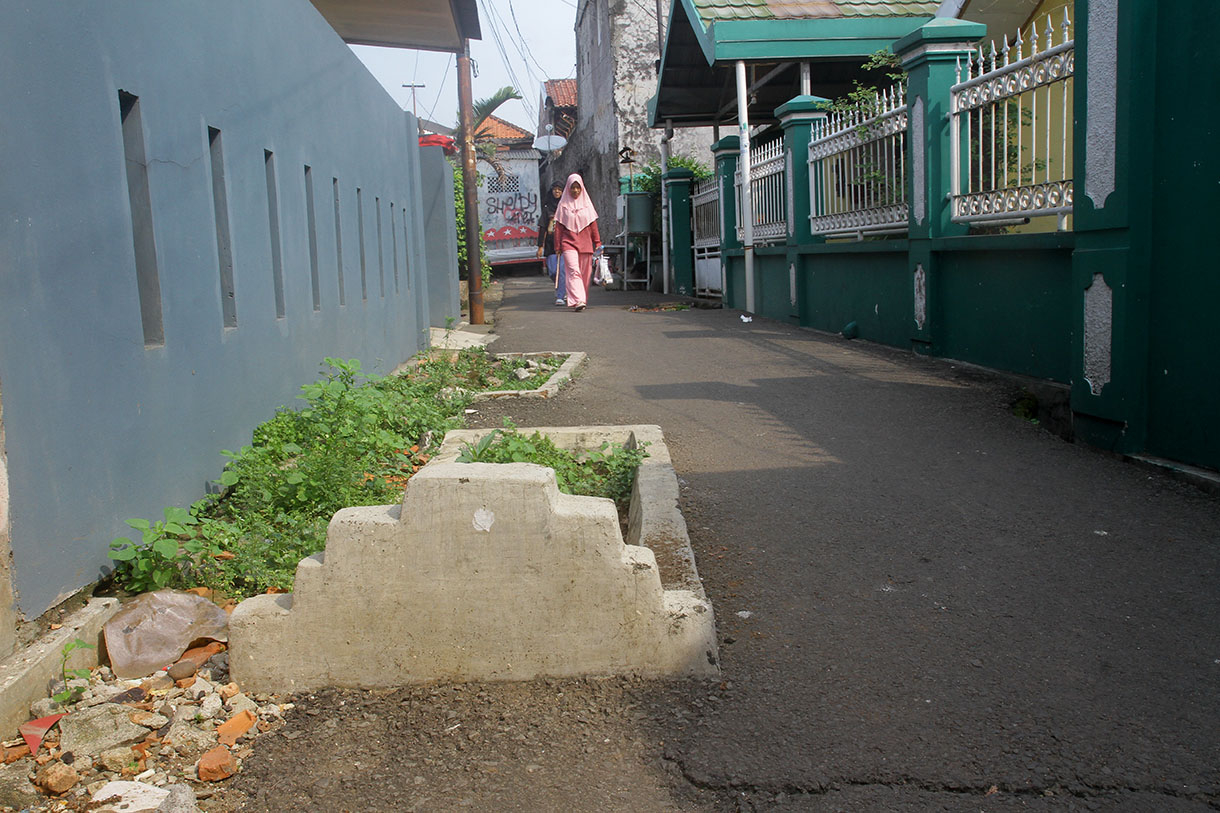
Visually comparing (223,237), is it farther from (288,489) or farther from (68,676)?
(68,676)

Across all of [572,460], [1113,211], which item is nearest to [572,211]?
[572,460]

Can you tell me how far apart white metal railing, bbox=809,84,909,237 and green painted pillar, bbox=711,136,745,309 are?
11.7 ft

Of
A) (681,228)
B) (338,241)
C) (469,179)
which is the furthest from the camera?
(681,228)

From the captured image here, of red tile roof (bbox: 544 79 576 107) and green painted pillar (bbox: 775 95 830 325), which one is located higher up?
red tile roof (bbox: 544 79 576 107)

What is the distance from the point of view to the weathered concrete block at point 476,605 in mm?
2986

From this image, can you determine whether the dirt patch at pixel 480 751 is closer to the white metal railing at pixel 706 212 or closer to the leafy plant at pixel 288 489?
the leafy plant at pixel 288 489

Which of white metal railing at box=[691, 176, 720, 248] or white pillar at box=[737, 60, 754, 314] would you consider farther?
white metal railing at box=[691, 176, 720, 248]

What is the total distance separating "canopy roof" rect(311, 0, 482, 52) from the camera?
13.0 m

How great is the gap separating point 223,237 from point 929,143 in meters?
5.60

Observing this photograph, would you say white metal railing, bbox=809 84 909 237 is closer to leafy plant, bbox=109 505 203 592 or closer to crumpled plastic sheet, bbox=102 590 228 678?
leafy plant, bbox=109 505 203 592

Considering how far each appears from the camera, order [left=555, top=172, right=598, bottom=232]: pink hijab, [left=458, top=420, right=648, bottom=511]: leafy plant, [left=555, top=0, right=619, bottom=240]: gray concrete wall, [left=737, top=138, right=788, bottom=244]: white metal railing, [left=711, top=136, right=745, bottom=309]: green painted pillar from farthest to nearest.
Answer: [left=555, top=0, right=619, bottom=240]: gray concrete wall
[left=555, top=172, right=598, bottom=232]: pink hijab
[left=711, top=136, right=745, bottom=309]: green painted pillar
[left=737, top=138, right=788, bottom=244]: white metal railing
[left=458, top=420, right=648, bottom=511]: leafy plant

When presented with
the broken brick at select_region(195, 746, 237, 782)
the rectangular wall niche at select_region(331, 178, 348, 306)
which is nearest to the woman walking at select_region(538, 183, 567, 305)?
the rectangular wall niche at select_region(331, 178, 348, 306)

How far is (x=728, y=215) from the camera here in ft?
51.3

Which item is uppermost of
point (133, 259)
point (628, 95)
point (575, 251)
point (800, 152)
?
point (628, 95)
